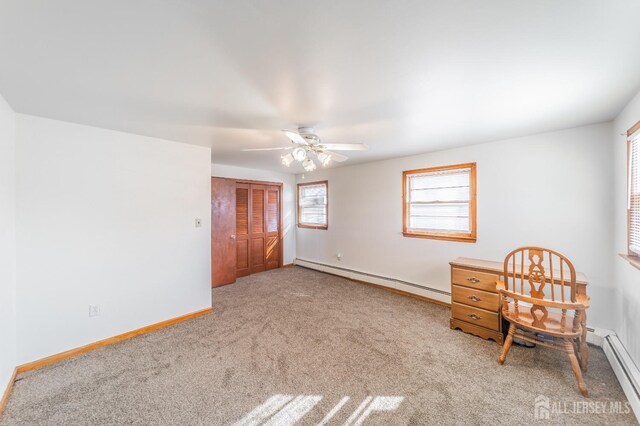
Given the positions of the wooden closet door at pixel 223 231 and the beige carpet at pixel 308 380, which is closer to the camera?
the beige carpet at pixel 308 380

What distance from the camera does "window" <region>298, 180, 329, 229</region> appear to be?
574 centimetres

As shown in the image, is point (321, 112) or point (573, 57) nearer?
point (573, 57)

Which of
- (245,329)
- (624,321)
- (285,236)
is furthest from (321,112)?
(285,236)

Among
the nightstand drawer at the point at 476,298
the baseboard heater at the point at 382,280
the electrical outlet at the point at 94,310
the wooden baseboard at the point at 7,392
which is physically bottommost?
the wooden baseboard at the point at 7,392

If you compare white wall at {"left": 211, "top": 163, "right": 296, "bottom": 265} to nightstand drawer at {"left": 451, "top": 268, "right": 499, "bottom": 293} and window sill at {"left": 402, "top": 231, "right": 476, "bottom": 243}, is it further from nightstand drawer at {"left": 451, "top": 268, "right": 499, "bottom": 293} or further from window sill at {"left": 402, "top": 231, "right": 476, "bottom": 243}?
nightstand drawer at {"left": 451, "top": 268, "right": 499, "bottom": 293}

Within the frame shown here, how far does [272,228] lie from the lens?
5922 mm

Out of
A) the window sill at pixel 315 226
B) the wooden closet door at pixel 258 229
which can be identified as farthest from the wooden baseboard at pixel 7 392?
the window sill at pixel 315 226

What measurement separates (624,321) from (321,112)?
3346 mm

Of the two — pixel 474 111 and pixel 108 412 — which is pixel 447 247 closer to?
pixel 474 111

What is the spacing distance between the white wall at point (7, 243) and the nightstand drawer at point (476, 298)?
167 inches

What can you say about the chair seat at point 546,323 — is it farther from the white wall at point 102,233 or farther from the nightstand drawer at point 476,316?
the white wall at point 102,233

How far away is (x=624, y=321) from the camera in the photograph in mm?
2248

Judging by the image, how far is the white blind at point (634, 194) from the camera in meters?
2.05

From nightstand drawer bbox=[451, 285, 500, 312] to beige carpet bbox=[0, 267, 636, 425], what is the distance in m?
0.37
